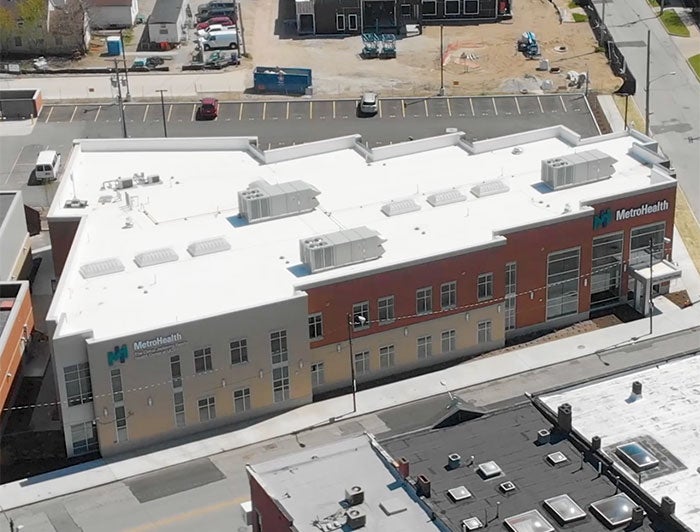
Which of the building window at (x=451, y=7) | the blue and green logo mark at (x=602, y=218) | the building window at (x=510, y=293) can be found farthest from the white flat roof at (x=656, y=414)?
the building window at (x=451, y=7)

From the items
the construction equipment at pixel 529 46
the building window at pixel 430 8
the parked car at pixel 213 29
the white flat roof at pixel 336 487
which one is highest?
the building window at pixel 430 8

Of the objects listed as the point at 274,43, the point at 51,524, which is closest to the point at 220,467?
the point at 51,524

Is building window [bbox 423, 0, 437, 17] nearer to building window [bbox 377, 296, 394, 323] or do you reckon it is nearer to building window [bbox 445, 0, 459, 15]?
building window [bbox 445, 0, 459, 15]

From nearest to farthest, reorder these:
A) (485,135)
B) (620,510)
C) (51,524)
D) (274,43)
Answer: (620,510), (51,524), (485,135), (274,43)

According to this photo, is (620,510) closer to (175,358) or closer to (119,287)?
(175,358)

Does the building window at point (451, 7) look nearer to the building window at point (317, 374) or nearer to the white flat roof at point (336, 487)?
the building window at point (317, 374)

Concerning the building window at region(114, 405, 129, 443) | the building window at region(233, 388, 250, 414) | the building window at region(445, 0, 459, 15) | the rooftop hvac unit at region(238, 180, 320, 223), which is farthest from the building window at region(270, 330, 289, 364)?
the building window at region(445, 0, 459, 15)
